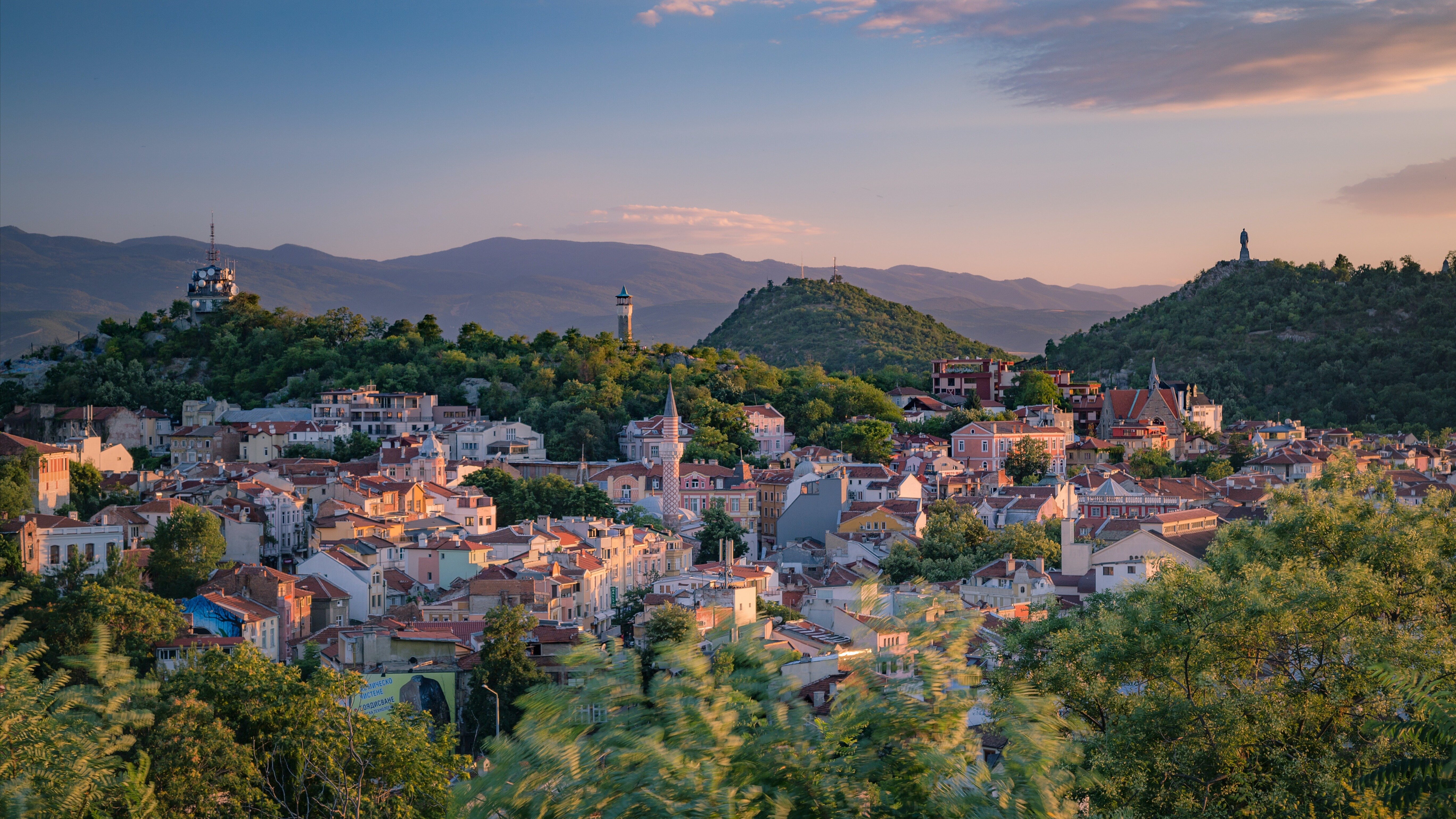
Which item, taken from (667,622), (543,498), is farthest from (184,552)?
(667,622)

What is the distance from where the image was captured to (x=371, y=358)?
45.2 m

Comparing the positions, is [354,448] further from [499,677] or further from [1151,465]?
[1151,465]

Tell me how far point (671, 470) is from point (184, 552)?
41.4 ft

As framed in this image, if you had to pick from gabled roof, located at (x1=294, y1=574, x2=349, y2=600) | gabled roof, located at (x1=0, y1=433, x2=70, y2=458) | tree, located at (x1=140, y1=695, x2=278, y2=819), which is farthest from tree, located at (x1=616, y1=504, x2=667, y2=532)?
tree, located at (x1=140, y1=695, x2=278, y2=819)

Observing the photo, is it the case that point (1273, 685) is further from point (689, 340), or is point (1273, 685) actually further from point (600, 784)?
point (689, 340)

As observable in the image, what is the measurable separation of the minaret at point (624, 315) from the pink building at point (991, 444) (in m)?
19.9

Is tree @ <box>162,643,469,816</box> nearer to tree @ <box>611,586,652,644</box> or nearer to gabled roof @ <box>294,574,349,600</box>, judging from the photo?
tree @ <box>611,586,652,644</box>

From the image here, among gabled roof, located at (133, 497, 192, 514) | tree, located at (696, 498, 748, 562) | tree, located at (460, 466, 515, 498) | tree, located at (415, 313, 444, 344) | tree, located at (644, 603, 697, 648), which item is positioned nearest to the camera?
tree, located at (644, 603, 697, 648)

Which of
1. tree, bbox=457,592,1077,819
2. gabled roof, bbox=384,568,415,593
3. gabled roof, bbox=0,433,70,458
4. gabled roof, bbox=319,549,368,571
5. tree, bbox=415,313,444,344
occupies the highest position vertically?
tree, bbox=415,313,444,344

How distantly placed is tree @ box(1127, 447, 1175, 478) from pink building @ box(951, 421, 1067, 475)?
77.5 inches

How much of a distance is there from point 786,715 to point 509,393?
128 feet

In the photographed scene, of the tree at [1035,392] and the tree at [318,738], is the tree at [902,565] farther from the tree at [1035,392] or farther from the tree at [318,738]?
the tree at [1035,392]

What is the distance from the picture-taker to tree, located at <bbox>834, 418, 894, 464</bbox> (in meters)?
35.9

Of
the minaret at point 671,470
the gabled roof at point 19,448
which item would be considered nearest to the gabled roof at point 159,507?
the gabled roof at point 19,448
